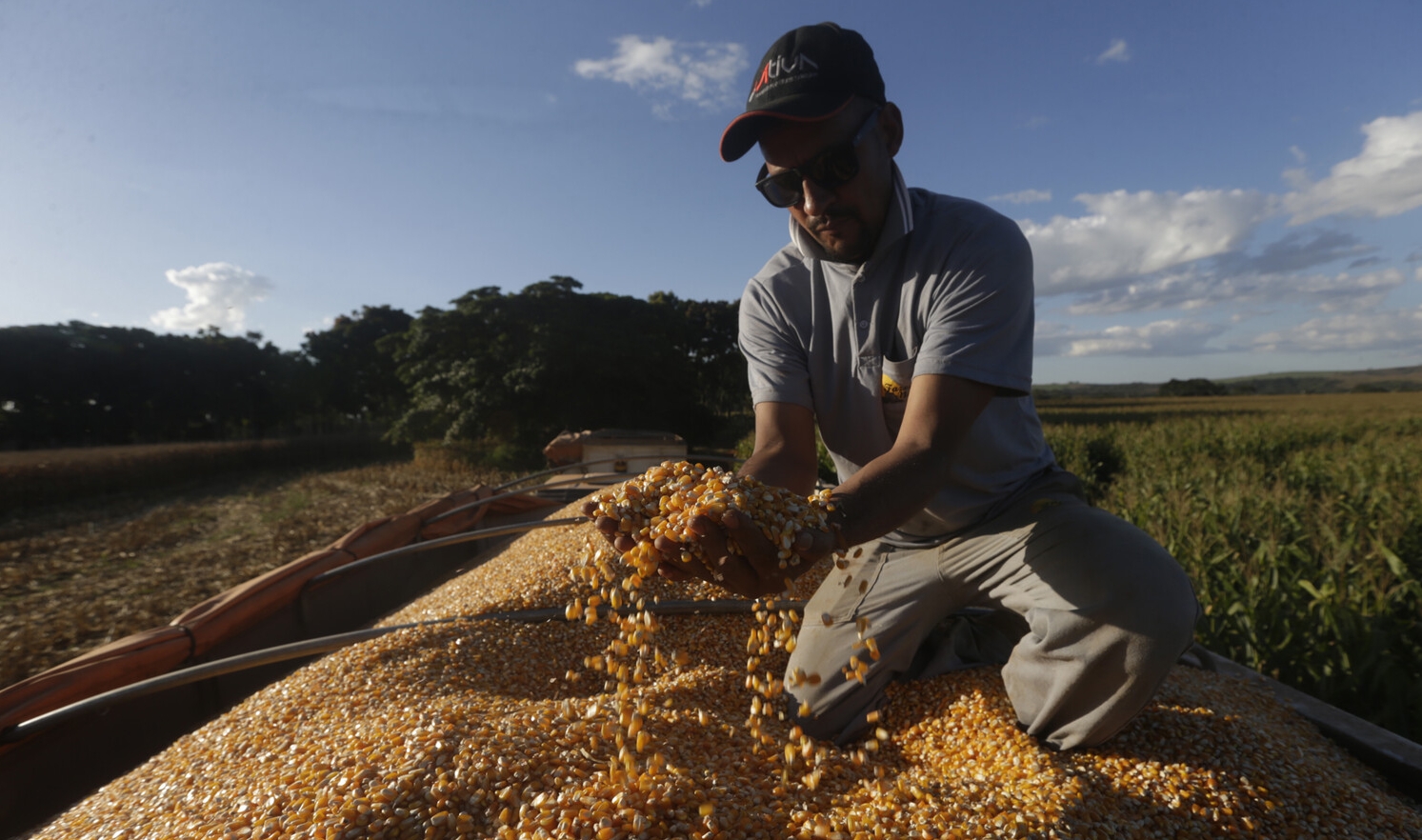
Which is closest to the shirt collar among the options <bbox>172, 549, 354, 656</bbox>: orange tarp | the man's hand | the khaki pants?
the khaki pants

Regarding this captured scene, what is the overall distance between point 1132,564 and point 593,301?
18285 millimetres

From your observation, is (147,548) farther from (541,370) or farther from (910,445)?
(541,370)

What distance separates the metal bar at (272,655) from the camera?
7.06ft

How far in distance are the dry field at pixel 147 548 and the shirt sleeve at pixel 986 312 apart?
493 cm

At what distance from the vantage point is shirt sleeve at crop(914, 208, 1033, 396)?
1.82 meters

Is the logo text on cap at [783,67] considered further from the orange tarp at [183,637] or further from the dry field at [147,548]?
the dry field at [147,548]

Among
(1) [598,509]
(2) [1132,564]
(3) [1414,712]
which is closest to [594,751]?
(1) [598,509]

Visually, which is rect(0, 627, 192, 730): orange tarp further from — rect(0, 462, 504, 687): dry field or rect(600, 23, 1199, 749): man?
rect(600, 23, 1199, 749): man

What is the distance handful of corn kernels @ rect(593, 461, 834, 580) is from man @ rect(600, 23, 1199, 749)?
0.04 meters

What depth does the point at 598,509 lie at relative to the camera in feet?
5.41

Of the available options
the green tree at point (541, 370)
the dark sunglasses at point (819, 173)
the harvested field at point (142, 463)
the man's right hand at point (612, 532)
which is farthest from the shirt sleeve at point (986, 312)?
the green tree at point (541, 370)

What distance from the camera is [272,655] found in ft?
7.82

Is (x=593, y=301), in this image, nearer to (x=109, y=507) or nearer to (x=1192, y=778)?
(x=109, y=507)

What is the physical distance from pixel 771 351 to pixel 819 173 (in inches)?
25.0
